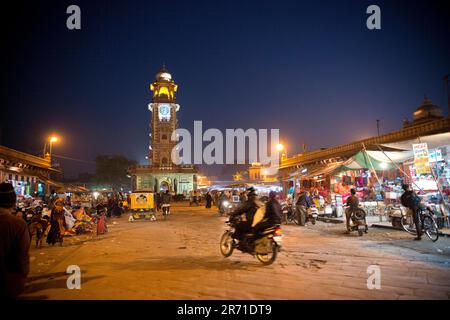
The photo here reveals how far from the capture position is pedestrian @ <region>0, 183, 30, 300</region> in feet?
8.29

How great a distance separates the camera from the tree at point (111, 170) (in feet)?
226

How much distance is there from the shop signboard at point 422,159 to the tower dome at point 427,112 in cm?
2557

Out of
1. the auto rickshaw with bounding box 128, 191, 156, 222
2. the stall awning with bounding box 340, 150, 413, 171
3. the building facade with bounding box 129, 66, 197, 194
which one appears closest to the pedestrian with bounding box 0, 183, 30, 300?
the stall awning with bounding box 340, 150, 413, 171

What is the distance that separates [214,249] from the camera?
793 centimetres

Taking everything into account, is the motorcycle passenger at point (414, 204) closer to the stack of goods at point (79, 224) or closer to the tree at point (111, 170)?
the stack of goods at point (79, 224)

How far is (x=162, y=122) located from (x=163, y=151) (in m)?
Result: 6.40

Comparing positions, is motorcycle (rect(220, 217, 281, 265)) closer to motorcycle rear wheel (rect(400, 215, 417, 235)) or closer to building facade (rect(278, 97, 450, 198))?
motorcycle rear wheel (rect(400, 215, 417, 235))

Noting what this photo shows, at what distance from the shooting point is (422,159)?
9633 millimetres

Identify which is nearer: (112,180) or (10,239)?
(10,239)

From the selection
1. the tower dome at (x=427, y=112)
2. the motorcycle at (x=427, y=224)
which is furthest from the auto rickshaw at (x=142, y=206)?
the tower dome at (x=427, y=112)

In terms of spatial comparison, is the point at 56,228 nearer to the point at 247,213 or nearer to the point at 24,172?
the point at 247,213
